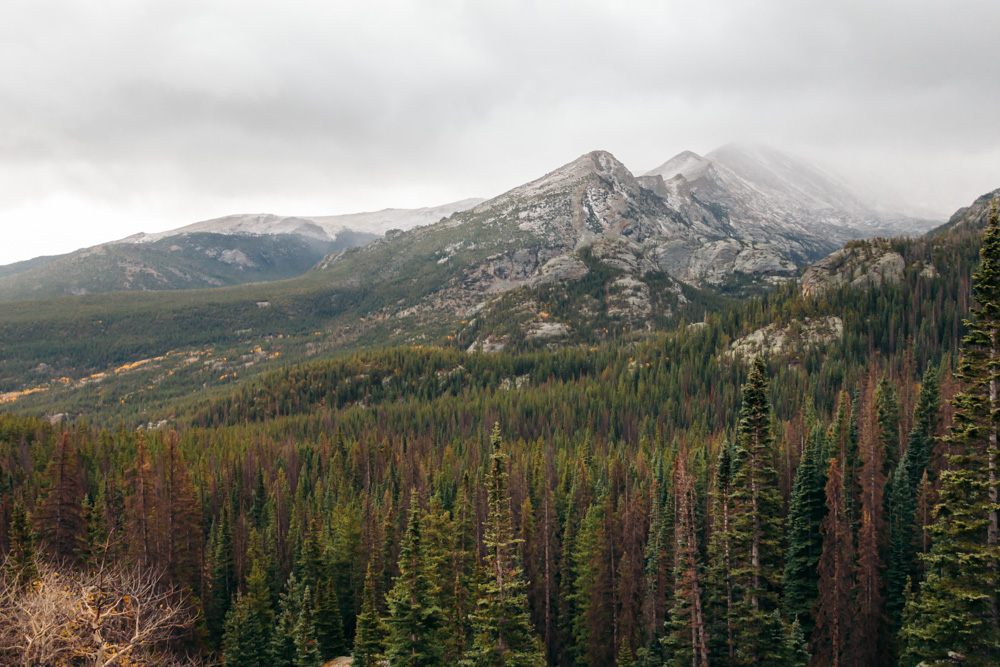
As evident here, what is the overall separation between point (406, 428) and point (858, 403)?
4525 inches

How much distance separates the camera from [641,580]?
62.2 metres

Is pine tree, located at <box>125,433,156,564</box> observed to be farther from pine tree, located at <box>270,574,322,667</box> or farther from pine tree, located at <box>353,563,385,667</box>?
pine tree, located at <box>353,563,385,667</box>

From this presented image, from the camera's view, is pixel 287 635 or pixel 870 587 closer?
pixel 870 587

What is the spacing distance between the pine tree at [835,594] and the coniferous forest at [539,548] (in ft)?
0.74

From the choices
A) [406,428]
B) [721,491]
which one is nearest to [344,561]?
[721,491]

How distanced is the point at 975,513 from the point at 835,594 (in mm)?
25047

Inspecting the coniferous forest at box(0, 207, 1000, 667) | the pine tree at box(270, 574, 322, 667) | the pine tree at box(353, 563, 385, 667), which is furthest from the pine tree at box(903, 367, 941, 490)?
the pine tree at box(270, 574, 322, 667)

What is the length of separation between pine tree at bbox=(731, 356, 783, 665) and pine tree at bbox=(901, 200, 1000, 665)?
7820 millimetres

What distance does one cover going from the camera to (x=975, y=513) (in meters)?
26.1

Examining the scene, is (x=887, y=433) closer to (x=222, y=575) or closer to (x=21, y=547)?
(x=222, y=575)

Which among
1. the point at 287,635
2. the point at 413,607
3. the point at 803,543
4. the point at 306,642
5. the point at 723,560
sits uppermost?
the point at 723,560

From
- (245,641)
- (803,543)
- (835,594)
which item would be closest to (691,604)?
(835,594)

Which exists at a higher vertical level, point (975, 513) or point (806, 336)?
point (975, 513)

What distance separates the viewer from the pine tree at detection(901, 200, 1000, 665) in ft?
82.5
